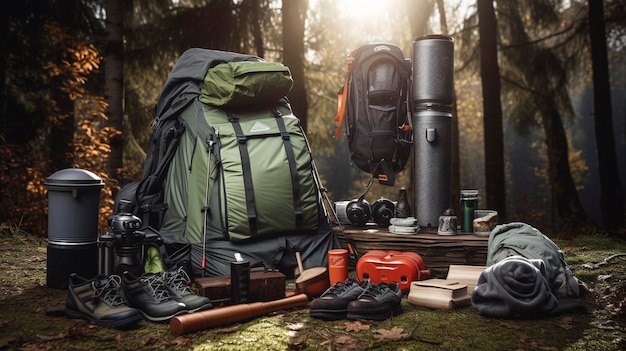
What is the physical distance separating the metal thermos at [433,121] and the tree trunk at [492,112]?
3961 millimetres

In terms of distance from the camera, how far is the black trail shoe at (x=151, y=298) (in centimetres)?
355

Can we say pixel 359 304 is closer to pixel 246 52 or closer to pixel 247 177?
pixel 247 177

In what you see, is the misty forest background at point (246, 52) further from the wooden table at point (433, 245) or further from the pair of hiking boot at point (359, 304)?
the pair of hiking boot at point (359, 304)

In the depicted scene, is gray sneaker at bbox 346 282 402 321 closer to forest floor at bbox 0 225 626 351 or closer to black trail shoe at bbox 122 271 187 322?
forest floor at bbox 0 225 626 351

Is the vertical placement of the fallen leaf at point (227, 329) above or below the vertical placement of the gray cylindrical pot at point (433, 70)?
below

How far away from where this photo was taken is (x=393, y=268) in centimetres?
445

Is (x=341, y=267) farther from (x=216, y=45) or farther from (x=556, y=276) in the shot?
(x=216, y=45)

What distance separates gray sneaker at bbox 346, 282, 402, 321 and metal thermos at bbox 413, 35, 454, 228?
1784 mm

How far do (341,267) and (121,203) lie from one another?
2.05 meters

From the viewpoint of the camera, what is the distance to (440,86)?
5.35m

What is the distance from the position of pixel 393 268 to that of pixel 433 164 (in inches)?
52.7

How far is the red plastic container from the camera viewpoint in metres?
4.43

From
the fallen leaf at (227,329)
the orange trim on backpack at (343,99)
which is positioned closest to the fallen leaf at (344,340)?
the fallen leaf at (227,329)

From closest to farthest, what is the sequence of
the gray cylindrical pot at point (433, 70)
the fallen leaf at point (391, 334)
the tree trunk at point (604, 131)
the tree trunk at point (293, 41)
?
the fallen leaf at point (391, 334) → the gray cylindrical pot at point (433, 70) → the tree trunk at point (293, 41) → the tree trunk at point (604, 131)
